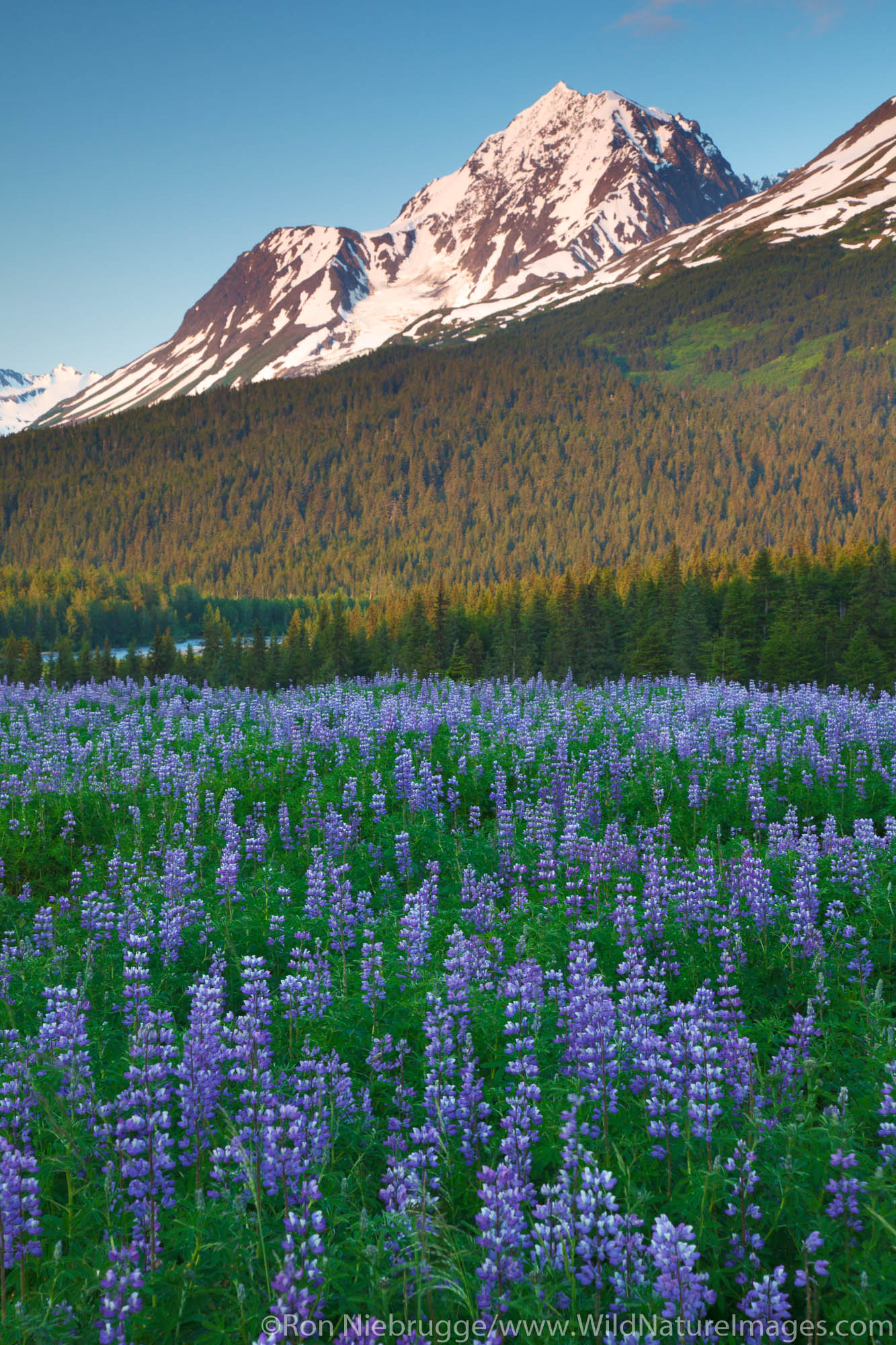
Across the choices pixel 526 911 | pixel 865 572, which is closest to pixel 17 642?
pixel 865 572

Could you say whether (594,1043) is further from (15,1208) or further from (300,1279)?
(15,1208)

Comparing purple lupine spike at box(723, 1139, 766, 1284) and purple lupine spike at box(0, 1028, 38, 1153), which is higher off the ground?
purple lupine spike at box(0, 1028, 38, 1153)

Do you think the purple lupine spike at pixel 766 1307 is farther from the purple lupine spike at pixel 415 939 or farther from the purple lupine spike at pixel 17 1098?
the purple lupine spike at pixel 17 1098

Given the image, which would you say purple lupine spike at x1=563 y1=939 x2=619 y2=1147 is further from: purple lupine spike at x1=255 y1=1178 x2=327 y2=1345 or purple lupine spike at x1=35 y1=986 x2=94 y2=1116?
purple lupine spike at x1=35 y1=986 x2=94 y2=1116

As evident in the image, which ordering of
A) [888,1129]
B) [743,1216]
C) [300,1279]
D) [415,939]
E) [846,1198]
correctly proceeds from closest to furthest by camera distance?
1. [300,1279]
2. [743,1216]
3. [846,1198]
4. [888,1129]
5. [415,939]

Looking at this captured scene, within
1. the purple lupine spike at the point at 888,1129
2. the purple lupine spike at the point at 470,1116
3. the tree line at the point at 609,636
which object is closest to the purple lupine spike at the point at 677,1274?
the purple lupine spike at the point at 470,1116

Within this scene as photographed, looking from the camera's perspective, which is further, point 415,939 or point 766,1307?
point 415,939

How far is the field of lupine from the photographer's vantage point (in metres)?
2.90

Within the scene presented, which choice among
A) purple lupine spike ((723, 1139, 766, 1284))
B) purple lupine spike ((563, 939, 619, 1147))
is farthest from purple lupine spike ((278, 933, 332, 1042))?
purple lupine spike ((723, 1139, 766, 1284))

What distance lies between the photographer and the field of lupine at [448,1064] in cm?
290

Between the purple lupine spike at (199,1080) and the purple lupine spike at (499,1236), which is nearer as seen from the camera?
the purple lupine spike at (499,1236)

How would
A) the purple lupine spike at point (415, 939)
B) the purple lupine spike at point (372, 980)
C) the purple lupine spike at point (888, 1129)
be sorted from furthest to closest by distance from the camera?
the purple lupine spike at point (415, 939)
the purple lupine spike at point (372, 980)
the purple lupine spike at point (888, 1129)

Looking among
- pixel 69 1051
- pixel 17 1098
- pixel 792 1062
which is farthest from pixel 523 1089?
pixel 17 1098

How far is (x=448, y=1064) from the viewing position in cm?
385
